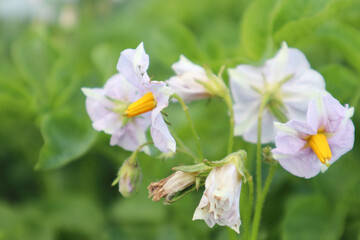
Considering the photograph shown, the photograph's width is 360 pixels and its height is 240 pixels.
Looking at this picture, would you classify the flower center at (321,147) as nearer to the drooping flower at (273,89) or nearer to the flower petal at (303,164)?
the flower petal at (303,164)

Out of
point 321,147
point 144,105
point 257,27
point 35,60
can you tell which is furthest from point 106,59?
point 321,147

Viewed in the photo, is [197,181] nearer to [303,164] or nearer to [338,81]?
[303,164]

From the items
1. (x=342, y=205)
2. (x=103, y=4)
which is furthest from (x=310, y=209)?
(x=103, y=4)

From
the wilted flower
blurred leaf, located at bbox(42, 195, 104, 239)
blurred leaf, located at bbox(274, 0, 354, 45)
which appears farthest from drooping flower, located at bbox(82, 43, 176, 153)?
blurred leaf, located at bbox(42, 195, 104, 239)

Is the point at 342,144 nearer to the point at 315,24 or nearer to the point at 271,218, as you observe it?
the point at 315,24

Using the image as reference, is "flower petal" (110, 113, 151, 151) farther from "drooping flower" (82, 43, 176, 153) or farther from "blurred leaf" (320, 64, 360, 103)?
"blurred leaf" (320, 64, 360, 103)

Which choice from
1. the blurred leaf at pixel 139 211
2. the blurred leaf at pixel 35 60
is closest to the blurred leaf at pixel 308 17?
the blurred leaf at pixel 139 211
